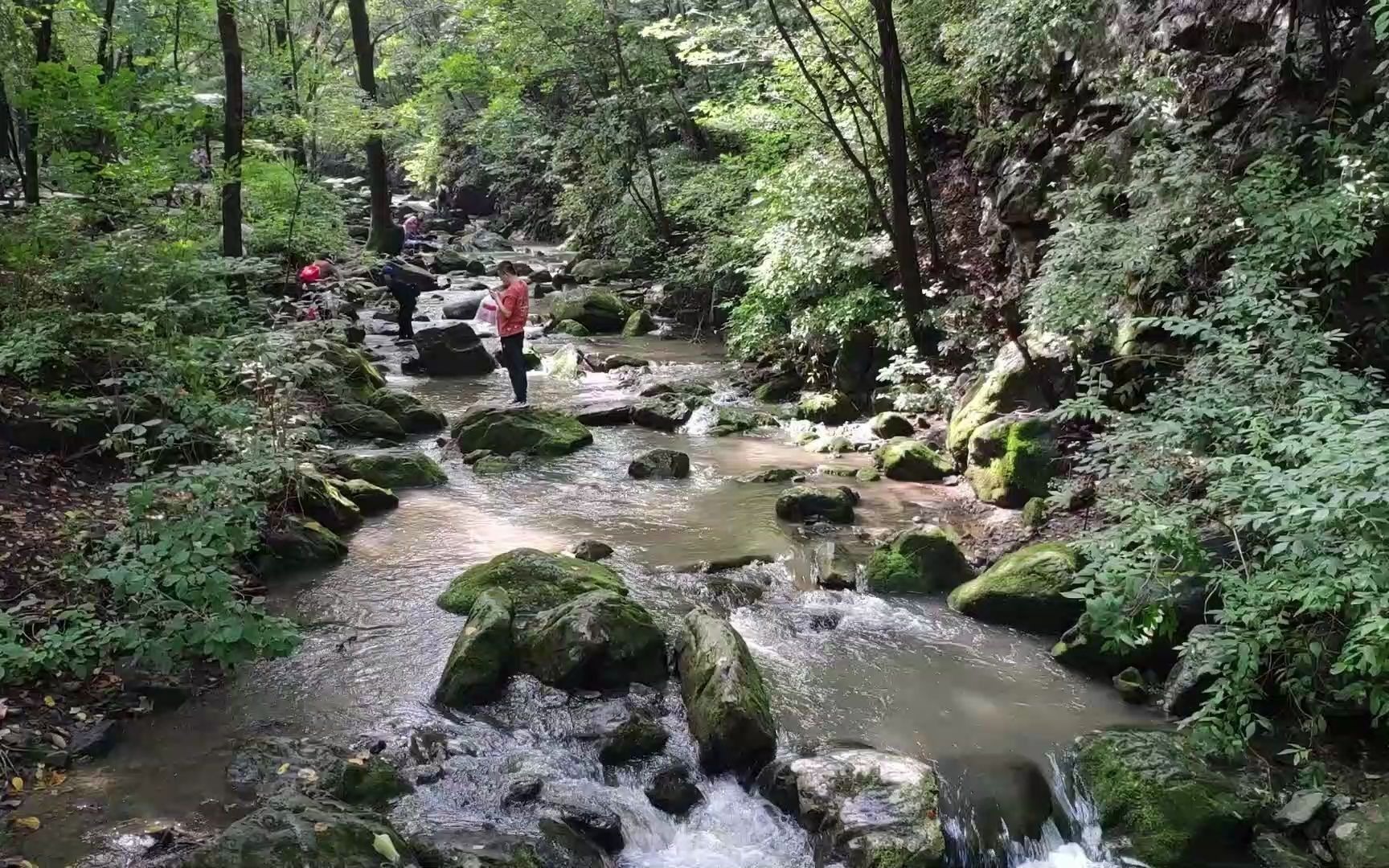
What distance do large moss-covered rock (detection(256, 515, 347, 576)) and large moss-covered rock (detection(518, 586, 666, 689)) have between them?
2419mm

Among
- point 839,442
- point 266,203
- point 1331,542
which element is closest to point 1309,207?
point 1331,542

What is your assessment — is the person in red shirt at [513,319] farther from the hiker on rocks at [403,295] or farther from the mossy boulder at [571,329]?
the mossy boulder at [571,329]

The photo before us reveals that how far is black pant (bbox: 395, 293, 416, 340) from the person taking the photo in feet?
53.2

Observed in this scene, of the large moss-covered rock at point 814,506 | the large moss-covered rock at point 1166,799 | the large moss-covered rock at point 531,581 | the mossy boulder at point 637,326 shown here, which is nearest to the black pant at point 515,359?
the large moss-covered rock at point 814,506

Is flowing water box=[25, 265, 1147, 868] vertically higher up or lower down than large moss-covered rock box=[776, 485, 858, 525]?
lower down

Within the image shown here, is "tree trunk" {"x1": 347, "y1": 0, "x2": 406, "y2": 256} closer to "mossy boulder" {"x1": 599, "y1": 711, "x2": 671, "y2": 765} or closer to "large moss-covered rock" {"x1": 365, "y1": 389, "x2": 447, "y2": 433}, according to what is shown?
"large moss-covered rock" {"x1": 365, "y1": 389, "x2": 447, "y2": 433}

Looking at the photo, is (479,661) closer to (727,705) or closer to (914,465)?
(727,705)

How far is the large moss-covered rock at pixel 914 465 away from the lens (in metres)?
10.1

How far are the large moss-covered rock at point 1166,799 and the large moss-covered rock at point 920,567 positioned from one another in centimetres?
229

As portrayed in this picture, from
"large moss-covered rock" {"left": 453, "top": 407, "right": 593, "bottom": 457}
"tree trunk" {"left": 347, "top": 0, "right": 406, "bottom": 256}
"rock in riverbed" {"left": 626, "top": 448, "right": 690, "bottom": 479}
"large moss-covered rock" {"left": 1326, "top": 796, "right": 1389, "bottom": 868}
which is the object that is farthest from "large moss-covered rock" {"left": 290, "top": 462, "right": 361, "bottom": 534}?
"tree trunk" {"left": 347, "top": 0, "right": 406, "bottom": 256}

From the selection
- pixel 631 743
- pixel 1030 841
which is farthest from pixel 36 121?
pixel 1030 841

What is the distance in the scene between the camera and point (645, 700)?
5836mm

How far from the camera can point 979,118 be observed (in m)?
12.7

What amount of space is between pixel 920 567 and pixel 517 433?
5405 millimetres
